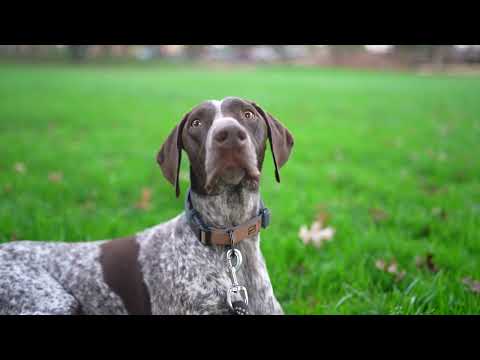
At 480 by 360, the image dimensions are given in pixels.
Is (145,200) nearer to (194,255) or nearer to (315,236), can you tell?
(315,236)

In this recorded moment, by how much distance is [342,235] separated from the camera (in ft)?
15.3

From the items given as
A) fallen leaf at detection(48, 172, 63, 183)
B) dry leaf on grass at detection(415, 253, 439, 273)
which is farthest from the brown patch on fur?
fallen leaf at detection(48, 172, 63, 183)

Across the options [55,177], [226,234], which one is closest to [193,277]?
[226,234]

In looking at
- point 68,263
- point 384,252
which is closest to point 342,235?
point 384,252

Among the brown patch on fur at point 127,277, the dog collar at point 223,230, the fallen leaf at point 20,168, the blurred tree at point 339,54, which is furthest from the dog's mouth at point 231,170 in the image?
the blurred tree at point 339,54

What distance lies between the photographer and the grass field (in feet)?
12.3

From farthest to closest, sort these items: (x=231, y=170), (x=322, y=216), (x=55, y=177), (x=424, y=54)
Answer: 1. (x=424, y=54)
2. (x=55, y=177)
3. (x=322, y=216)
4. (x=231, y=170)

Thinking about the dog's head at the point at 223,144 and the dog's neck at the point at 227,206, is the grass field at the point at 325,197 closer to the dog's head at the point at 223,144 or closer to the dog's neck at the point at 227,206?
the dog's neck at the point at 227,206

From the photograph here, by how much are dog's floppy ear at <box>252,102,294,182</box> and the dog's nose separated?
1.58 feet

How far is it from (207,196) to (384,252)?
221cm

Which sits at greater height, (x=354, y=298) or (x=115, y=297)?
(x=115, y=297)

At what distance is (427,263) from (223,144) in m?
2.58

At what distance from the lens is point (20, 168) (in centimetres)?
671
